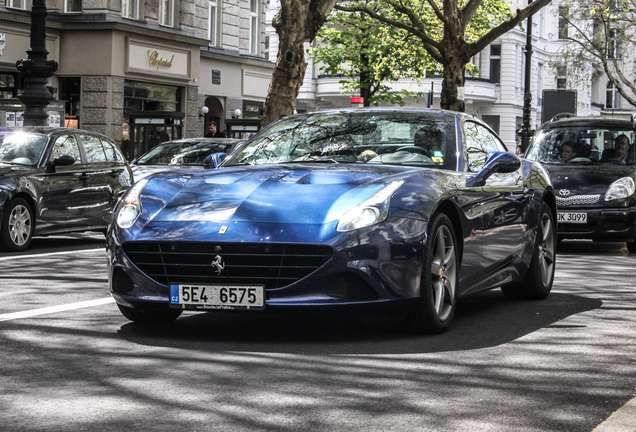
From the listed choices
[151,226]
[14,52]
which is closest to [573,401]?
[151,226]

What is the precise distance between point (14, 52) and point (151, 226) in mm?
24136

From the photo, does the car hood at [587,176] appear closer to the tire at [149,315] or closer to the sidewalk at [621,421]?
the tire at [149,315]

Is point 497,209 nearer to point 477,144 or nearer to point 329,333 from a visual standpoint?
point 477,144

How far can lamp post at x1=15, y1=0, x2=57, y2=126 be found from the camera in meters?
19.0

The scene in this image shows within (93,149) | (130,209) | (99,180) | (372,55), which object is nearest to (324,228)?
(130,209)

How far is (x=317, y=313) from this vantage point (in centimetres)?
598

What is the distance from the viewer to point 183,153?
19266 millimetres

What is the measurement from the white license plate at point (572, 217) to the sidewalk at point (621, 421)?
31.9 ft

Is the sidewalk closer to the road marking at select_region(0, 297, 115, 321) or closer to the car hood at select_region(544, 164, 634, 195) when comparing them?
the road marking at select_region(0, 297, 115, 321)

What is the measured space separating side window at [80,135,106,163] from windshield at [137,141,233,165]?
3.89 meters

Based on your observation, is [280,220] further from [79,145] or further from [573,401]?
[79,145]

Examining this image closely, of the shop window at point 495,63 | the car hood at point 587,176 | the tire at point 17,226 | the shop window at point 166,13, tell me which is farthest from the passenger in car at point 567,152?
the shop window at point 495,63

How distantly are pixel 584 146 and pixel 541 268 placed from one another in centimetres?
697

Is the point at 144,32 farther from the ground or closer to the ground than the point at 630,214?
farther from the ground
